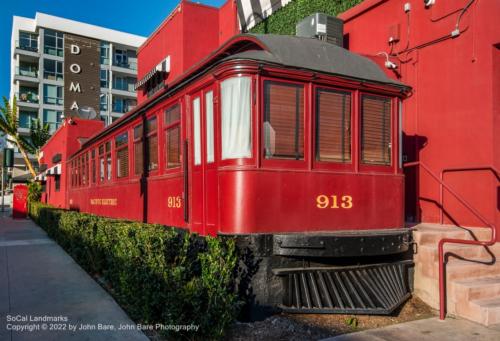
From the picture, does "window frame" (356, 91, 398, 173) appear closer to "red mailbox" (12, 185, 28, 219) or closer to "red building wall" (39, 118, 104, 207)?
"red building wall" (39, 118, 104, 207)

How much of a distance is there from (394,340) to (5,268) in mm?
6997

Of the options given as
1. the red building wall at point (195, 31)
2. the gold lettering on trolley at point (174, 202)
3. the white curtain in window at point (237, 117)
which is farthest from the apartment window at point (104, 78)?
the white curtain in window at point (237, 117)

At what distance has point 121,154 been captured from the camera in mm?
9461

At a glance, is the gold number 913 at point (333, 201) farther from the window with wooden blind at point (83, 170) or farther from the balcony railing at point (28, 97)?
the balcony railing at point (28, 97)

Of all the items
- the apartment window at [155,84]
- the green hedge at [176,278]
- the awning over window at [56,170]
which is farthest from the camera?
the awning over window at [56,170]

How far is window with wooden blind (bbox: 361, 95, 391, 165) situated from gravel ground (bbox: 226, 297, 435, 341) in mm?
1875

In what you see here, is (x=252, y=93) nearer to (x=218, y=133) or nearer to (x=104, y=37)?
(x=218, y=133)

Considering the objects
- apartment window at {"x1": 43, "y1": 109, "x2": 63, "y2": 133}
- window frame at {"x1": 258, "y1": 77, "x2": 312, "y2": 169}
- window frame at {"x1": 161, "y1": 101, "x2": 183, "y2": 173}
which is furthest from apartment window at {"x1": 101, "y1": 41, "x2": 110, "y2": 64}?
window frame at {"x1": 258, "y1": 77, "x2": 312, "y2": 169}

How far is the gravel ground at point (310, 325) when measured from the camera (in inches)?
174

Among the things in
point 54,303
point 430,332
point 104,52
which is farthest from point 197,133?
point 104,52

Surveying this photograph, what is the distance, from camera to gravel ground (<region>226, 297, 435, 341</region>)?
442cm

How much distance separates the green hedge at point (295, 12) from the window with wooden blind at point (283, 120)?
5118 mm

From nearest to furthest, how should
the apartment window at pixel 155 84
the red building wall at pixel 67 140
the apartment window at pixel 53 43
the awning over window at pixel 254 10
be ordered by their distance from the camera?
the awning over window at pixel 254 10 → the apartment window at pixel 155 84 → the red building wall at pixel 67 140 → the apartment window at pixel 53 43

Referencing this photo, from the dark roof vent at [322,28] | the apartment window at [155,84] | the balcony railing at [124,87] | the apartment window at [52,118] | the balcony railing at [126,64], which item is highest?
the balcony railing at [126,64]
